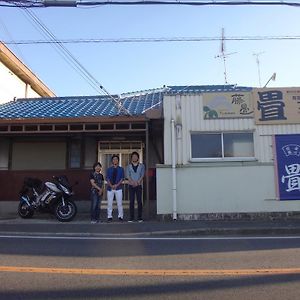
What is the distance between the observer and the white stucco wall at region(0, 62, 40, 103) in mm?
21953

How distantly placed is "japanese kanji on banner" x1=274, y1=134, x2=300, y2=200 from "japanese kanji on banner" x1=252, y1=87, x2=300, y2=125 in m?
0.55

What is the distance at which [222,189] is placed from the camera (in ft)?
46.0

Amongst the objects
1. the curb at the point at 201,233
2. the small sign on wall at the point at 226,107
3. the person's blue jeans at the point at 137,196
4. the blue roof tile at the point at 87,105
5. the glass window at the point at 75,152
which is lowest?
the curb at the point at 201,233

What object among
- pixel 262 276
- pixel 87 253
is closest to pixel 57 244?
pixel 87 253

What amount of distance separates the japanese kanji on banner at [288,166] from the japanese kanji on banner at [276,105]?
1.80ft

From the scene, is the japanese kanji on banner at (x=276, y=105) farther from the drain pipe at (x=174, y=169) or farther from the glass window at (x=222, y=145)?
the drain pipe at (x=174, y=169)

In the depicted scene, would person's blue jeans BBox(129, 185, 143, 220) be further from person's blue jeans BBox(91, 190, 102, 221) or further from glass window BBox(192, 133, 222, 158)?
glass window BBox(192, 133, 222, 158)

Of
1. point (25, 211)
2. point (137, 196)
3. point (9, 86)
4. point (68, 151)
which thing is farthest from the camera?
point (9, 86)

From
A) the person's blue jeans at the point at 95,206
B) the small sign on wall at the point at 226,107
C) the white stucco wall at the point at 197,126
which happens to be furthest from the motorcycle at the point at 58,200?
the small sign on wall at the point at 226,107

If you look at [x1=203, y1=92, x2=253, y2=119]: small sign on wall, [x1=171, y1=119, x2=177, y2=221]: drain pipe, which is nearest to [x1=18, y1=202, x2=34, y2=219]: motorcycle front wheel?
[x1=171, y1=119, x2=177, y2=221]: drain pipe

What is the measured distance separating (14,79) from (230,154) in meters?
13.6

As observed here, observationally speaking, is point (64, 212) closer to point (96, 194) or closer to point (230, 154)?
point (96, 194)

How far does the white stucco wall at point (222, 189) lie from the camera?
1399cm

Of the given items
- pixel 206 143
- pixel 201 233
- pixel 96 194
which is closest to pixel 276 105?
pixel 206 143
